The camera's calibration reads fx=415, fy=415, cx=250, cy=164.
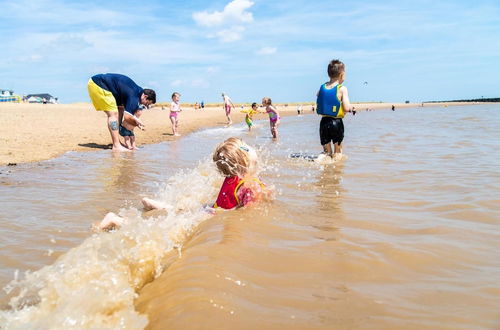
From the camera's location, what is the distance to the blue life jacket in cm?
790

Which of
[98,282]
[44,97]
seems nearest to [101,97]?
[98,282]

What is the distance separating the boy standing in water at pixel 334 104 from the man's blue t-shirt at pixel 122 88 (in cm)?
446

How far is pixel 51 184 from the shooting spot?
5.55 metres

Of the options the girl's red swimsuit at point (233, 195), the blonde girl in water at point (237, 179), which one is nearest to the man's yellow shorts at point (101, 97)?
the blonde girl in water at point (237, 179)

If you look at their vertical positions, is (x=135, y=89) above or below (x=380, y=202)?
above

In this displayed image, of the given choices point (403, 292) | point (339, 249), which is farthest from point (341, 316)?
point (339, 249)

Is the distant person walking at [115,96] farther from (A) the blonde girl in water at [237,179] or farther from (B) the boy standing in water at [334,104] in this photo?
→ (A) the blonde girl in water at [237,179]

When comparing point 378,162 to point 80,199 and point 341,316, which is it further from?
point 341,316

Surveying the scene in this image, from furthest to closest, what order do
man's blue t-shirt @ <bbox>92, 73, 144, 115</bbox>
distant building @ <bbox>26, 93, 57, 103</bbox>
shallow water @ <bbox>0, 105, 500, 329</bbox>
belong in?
distant building @ <bbox>26, 93, 57, 103</bbox> → man's blue t-shirt @ <bbox>92, 73, 144, 115</bbox> → shallow water @ <bbox>0, 105, 500, 329</bbox>

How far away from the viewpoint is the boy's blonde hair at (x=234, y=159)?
13.5ft

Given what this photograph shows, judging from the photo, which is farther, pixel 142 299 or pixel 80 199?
pixel 80 199

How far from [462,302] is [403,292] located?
27cm

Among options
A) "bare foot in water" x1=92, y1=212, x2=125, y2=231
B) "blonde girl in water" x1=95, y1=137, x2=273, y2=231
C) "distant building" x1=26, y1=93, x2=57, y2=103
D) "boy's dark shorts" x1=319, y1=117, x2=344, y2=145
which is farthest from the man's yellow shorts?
"distant building" x1=26, y1=93, x2=57, y2=103

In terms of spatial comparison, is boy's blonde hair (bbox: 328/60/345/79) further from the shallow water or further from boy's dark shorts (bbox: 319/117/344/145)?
the shallow water
